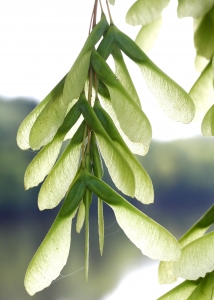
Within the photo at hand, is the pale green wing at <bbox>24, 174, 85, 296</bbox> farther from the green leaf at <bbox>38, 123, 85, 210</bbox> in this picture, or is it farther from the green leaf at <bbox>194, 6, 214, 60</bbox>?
the green leaf at <bbox>194, 6, 214, 60</bbox>

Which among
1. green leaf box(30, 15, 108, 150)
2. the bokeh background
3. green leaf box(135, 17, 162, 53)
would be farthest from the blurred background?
green leaf box(30, 15, 108, 150)

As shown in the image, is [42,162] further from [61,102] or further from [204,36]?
[204,36]

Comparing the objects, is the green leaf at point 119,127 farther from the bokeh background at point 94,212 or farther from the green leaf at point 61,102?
the bokeh background at point 94,212

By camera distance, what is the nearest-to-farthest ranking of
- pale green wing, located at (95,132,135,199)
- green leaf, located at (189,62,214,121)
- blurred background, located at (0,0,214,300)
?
pale green wing, located at (95,132,135,199) → green leaf, located at (189,62,214,121) → blurred background, located at (0,0,214,300)

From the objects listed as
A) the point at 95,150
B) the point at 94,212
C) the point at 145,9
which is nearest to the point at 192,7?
the point at 145,9

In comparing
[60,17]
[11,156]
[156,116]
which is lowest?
[156,116]

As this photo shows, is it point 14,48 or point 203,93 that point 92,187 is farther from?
point 14,48

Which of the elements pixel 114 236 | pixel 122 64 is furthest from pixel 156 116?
pixel 122 64

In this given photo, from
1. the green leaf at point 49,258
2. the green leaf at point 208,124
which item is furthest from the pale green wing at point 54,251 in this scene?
the green leaf at point 208,124
